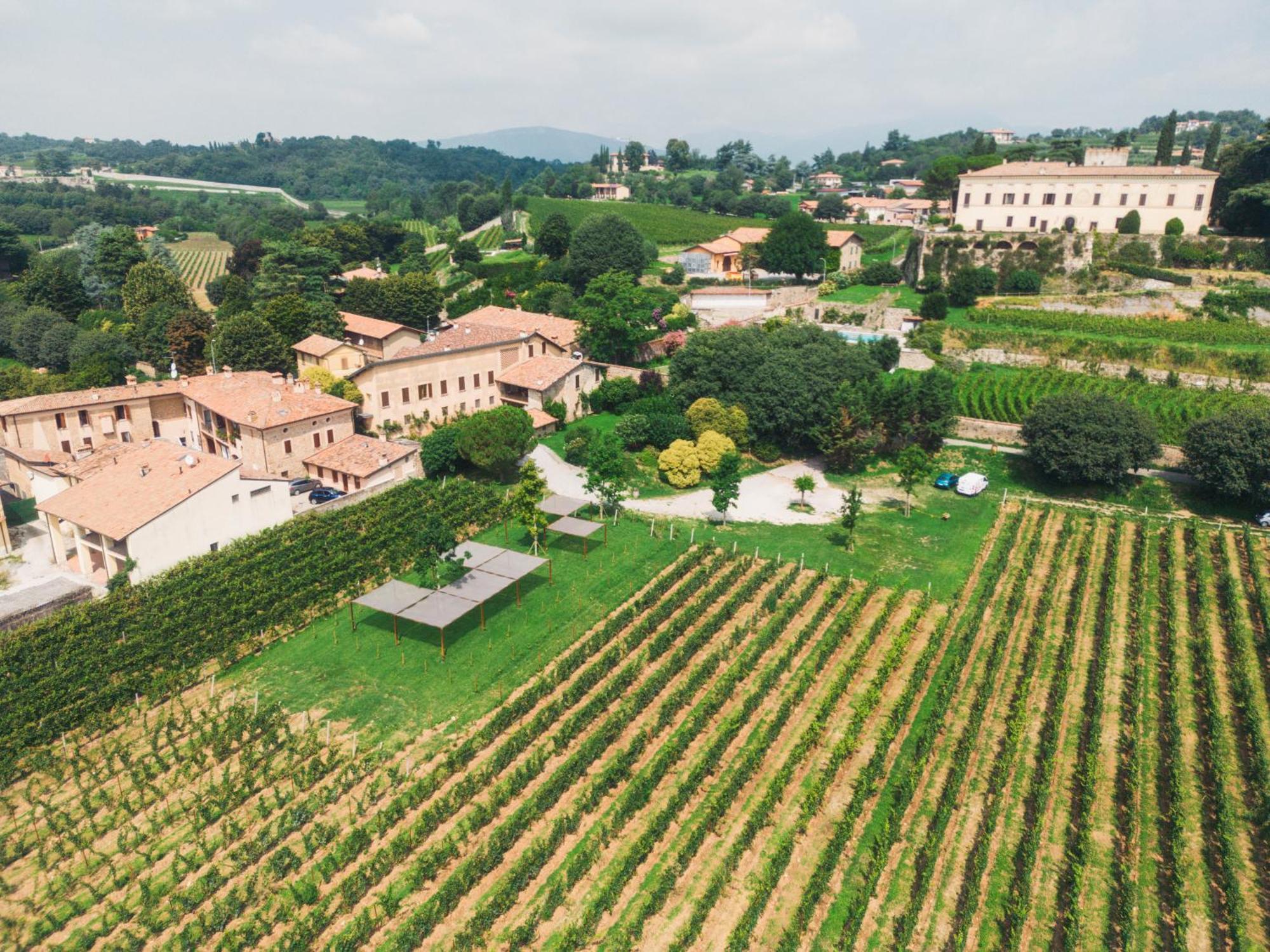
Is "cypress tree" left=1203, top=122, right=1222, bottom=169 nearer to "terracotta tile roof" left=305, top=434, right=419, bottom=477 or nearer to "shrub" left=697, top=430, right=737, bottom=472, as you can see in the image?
"shrub" left=697, top=430, right=737, bottom=472

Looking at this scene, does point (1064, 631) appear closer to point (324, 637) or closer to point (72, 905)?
point (324, 637)

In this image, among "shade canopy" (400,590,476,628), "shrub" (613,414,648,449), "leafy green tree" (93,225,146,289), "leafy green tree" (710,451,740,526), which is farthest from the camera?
"leafy green tree" (93,225,146,289)

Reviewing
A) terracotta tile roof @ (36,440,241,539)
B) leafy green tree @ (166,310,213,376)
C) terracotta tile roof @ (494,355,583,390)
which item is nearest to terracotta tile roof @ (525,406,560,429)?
terracotta tile roof @ (494,355,583,390)

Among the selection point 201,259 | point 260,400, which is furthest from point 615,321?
point 201,259

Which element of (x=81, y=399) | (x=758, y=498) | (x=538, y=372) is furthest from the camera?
(x=538, y=372)

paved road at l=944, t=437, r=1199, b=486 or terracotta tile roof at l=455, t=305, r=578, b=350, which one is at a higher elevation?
terracotta tile roof at l=455, t=305, r=578, b=350

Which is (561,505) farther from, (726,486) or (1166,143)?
(1166,143)

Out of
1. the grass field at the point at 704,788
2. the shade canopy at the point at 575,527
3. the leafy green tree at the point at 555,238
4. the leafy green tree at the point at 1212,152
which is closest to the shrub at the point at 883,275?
the leafy green tree at the point at 1212,152
